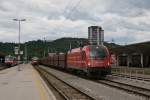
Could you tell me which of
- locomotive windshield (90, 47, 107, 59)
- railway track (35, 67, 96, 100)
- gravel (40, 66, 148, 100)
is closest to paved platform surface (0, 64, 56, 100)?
railway track (35, 67, 96, 100)

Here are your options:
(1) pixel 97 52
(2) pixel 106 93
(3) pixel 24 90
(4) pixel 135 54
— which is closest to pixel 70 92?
(2) pixel 106 93

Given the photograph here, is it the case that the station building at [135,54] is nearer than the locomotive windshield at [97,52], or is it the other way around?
the locomotive windshield at [97,52]

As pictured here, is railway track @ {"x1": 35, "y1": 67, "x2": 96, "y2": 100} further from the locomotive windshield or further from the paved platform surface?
the locomotive windshield

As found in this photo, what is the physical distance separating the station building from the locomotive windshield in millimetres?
19355

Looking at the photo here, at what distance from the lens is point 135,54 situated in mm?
68812

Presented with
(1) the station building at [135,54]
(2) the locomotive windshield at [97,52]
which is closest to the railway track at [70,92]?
(2) the locomotive windshield at [97,52]

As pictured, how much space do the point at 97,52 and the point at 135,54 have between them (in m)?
36.6

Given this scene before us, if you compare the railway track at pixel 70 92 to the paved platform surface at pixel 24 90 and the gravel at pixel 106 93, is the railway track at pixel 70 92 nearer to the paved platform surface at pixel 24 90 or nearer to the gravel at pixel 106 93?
the gravel at pixel 106 93

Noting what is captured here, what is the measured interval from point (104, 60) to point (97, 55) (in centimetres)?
77

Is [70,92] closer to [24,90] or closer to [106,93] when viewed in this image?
[106,93]

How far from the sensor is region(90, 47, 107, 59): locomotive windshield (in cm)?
3306

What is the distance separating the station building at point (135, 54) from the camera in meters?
57.4

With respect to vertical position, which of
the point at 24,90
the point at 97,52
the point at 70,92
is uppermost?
the point at 97,52

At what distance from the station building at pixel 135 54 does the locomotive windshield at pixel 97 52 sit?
19355 mm
